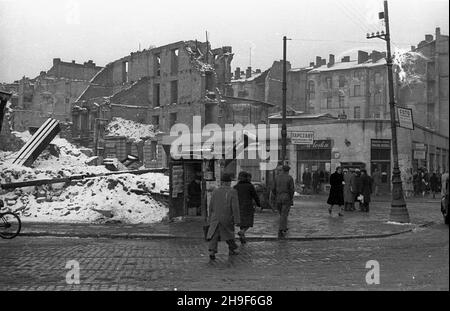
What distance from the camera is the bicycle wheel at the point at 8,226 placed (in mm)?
13039

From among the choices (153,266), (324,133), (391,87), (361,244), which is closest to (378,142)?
(324,133)

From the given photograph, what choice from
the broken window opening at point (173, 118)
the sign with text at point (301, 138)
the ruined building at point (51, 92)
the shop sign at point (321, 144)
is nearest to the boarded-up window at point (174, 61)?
the broken window opening at point (173, 118)

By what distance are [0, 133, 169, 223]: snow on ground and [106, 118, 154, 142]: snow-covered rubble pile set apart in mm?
29907

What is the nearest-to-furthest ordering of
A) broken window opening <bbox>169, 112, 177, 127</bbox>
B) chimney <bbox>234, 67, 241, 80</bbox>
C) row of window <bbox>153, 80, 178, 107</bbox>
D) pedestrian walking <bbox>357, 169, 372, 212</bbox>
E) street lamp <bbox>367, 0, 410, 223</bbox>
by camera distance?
street lamp <bbox>367, 0, 410, 223</bbox>, pedestrian walking <bbox>357, 169, 372, 212</bbox>, broken window opening <bbox>169, 112, 177, 127</bbox>, row of window <bbox>153, 80, 178, 107</bbox>, chimney <bbox>234, 67, 241, 80</bbox>

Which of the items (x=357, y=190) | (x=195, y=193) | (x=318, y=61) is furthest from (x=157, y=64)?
(x=195, y=193)

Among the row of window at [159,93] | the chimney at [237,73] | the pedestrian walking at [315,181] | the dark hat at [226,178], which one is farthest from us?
the chimney at [237,73]

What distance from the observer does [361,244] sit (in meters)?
11.9

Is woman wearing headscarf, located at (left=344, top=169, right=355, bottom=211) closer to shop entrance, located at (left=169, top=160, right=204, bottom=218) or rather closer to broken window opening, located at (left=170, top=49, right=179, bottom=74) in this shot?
shop entrance, located at (left=169, top=160, right=204, bottom=218)

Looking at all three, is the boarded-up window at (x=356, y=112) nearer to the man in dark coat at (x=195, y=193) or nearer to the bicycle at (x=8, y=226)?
the man in dark coat at (x=195, y=193)

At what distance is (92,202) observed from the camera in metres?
17.4

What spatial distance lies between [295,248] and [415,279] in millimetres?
5059

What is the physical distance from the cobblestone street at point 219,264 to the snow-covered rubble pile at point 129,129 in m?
37.3

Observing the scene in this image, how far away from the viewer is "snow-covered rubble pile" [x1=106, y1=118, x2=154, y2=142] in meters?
50.1

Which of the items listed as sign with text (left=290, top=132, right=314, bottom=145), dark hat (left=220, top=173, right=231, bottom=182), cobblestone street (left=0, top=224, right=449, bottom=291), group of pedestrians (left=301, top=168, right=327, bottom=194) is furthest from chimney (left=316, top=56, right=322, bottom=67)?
dark hat (left=220, top=173, right=231, bottom=182)
